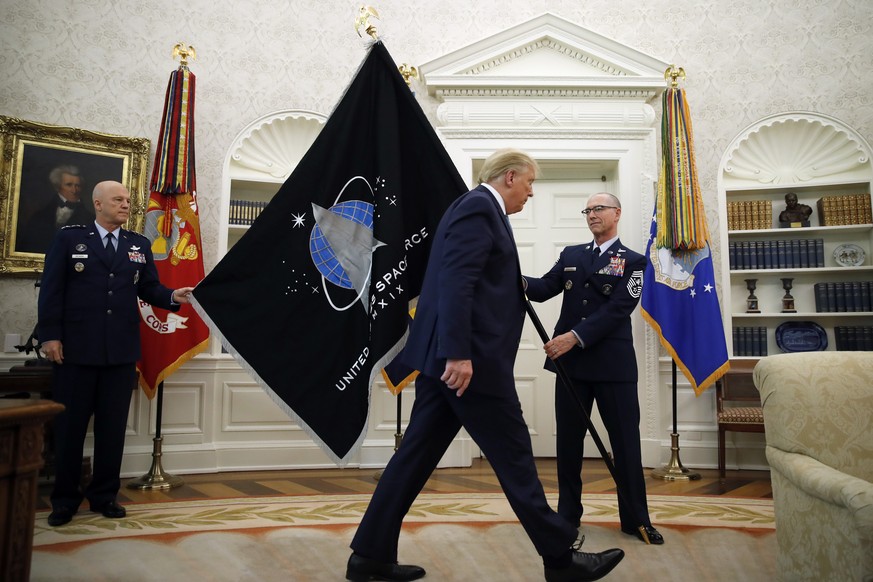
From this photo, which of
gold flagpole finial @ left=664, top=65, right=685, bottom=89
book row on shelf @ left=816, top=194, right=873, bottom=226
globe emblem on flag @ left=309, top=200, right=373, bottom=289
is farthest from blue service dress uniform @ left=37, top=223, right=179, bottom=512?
book row on shelf @ left=816, top=194, right=873, bottom=226

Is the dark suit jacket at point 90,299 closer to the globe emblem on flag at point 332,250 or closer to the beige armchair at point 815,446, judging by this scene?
the globe emblem on flag at point 332,250

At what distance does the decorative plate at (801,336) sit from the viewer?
4723mm

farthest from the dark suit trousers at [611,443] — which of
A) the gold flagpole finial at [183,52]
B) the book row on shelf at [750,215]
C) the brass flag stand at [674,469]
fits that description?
the gold flagpole finial at [183,52]

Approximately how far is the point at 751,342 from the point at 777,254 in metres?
0.71

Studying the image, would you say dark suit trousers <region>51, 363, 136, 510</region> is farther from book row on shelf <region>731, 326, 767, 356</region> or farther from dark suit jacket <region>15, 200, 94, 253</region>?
book row on shelf <region>731, 326, 767, 356</region>

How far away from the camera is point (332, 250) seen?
249cm

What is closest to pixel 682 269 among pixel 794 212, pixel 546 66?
pixel 794 212

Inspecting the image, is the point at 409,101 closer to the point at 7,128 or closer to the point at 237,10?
the point at 237,10

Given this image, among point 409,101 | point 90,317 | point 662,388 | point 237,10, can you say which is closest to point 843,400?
point 409,101

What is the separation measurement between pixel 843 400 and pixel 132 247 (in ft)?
10.8

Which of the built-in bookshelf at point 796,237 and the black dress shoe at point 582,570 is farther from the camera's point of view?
the built-in bookshelf at point 796,237

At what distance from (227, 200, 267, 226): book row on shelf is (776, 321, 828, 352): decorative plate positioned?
4.11m

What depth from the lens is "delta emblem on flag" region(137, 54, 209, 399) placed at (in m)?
4.00

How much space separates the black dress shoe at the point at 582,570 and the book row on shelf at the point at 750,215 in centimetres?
352
